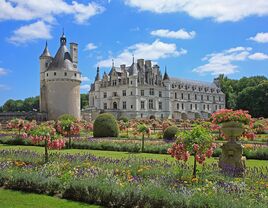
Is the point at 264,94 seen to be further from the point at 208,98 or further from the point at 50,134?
the point at 50,134

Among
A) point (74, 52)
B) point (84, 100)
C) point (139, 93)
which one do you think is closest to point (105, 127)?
point (74, 52)

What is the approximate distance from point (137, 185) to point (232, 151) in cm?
357

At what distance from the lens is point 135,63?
5481 centimetres

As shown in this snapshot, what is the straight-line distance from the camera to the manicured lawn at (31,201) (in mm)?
6340

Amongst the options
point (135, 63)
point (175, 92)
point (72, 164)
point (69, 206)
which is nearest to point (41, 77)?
point (135, 63)

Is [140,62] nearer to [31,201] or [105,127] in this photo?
[105,127]

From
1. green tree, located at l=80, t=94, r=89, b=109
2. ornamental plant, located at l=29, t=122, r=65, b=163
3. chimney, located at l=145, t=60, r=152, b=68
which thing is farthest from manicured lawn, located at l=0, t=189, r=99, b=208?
green tree, located at l=80, t=94, r=89, b=109

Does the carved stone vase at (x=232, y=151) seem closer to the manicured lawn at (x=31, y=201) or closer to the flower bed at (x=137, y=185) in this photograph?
the flower bed at (x=137, y=185)

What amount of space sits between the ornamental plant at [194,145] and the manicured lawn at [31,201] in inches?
A: 100

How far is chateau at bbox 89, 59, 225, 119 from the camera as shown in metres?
54.1

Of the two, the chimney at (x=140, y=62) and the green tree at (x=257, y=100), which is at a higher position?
the chimney at (x=140, y=62)

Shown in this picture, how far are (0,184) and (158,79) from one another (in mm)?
51549

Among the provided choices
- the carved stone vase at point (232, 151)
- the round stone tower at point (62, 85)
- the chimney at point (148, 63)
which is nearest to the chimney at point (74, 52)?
the round stone tower at point (62, 85)

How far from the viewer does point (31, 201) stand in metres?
6.69
